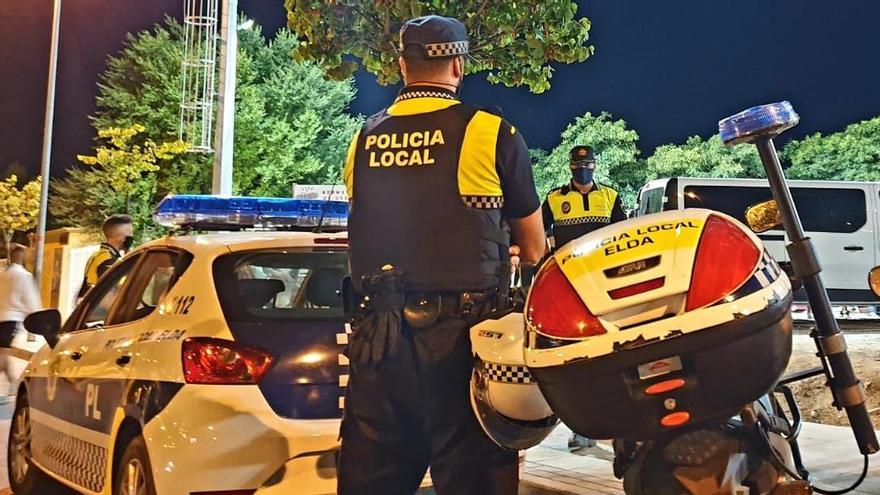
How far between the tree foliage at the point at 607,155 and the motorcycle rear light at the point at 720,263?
28680 millimetres

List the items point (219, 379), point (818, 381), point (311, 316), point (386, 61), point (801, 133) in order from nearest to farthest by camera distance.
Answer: point (219, 379)
point (311, 316)
point (818, 381)
point (386, 61)
point (801, 133)

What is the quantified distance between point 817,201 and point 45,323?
12.3 metres

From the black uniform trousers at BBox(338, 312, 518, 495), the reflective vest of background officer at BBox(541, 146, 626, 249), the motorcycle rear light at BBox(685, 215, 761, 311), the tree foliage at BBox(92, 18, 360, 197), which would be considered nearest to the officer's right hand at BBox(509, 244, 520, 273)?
the black uniform trousers at BBox(338, 312, 518, 495)

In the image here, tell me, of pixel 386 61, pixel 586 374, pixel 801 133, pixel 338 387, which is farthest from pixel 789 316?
pixel 801 133

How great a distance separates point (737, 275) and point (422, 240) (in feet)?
2.99

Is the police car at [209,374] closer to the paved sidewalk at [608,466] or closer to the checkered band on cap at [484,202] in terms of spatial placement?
the checkered band on cap at [484,202]

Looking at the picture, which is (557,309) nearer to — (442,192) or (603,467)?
(442,192)

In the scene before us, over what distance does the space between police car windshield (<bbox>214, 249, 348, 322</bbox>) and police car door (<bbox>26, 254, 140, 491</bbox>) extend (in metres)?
0.95

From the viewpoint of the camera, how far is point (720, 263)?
204 cm

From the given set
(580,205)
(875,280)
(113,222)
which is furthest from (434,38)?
(113,222)

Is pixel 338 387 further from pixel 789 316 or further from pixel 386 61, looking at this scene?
pixel 386 61

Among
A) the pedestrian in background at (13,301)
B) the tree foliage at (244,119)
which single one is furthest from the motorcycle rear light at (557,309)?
the tree foliage at (244,119)

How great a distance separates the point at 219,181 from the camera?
12.2m

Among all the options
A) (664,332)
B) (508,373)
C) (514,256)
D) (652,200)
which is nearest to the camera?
(664,332)
